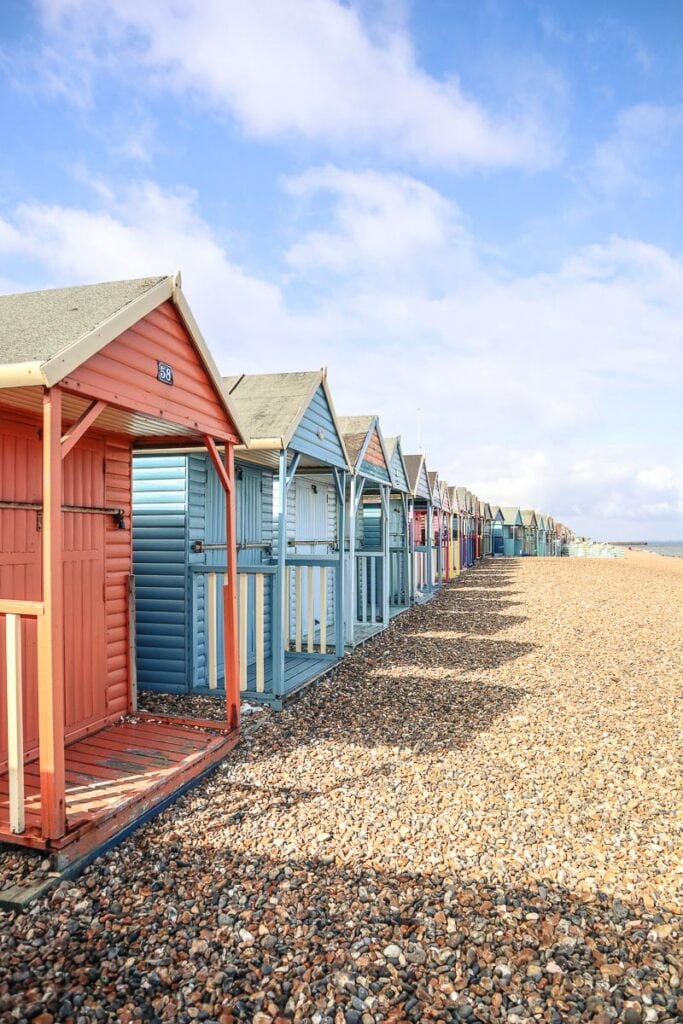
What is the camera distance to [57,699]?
3.63m

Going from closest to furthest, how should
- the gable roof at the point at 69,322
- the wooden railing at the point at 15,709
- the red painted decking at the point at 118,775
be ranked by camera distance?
1. the gable roof at the point at 69,322
2. the wooden railing at the point at 15,709
3. the red painted decking at the point at 118,775

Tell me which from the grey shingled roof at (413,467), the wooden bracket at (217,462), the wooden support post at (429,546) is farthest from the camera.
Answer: the wooden support post at (429,546)

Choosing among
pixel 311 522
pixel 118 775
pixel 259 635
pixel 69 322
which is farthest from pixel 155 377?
pixel 311 522

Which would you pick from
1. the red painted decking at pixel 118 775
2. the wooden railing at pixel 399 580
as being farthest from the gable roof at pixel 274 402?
the wooden railing at pixel 399 580

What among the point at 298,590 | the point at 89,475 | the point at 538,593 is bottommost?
the point at 538,593

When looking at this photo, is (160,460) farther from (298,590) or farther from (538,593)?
(538,593)

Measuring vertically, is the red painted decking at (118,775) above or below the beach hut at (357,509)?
below

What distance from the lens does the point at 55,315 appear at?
4.23m

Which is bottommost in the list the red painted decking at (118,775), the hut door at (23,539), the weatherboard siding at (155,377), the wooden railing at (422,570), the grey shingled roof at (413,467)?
the red painted decking at (118,775)

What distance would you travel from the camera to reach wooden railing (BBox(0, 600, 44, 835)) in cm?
364

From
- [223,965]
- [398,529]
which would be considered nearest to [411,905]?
[223,965]

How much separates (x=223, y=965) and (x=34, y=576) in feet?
10.9

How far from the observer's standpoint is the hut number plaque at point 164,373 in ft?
15.7

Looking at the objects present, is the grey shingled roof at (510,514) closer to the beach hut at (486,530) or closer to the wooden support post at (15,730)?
the beach hut at (486,530)
